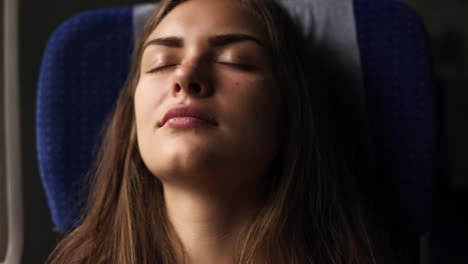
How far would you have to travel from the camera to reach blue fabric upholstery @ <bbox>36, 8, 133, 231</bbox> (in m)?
1.16

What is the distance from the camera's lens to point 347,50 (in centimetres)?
109

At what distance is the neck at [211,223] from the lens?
968mm

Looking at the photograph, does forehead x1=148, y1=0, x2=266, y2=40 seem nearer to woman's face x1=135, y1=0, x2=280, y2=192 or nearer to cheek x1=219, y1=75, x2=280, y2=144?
woman's face x1=135, y1=0, x2=280, y2=192

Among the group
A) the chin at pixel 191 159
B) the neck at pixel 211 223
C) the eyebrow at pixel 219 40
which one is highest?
the eyebrow at pixel 219 40

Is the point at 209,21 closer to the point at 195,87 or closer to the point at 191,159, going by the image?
the point at 195,87

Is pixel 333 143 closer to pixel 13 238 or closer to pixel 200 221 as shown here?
pixel 200 221

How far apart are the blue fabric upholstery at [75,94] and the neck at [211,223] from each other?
0.33 meters

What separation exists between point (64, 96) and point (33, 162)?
1.39 feet

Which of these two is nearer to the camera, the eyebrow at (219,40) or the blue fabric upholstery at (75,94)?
the eyebrow at (219,40)

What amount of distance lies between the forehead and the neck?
0.33 meters

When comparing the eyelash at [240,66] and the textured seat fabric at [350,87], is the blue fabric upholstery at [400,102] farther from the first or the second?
the eyelash at [240,66]

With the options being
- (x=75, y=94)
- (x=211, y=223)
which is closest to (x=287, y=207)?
(x=211, y=223)

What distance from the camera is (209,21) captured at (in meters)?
0.97

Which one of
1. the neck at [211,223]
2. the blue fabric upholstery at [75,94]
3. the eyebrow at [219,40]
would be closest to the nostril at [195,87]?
the eyebrow at [219,40]
